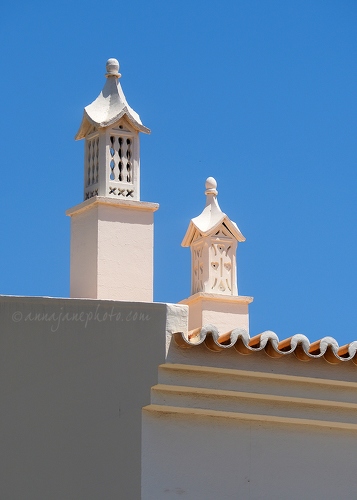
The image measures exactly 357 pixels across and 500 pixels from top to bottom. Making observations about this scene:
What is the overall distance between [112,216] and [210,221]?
6.61 ft

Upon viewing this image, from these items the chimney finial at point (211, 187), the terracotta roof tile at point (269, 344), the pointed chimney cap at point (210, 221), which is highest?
the chimney finial at point (211, 187)

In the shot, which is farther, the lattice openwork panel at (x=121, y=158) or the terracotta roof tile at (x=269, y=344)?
the lattice openwork panel at (x=121, y=158)

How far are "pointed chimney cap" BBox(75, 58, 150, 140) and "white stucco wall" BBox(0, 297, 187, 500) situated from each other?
2698mm

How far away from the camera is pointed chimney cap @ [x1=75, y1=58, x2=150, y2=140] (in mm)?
11383

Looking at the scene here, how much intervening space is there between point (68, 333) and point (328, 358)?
227 centimetres

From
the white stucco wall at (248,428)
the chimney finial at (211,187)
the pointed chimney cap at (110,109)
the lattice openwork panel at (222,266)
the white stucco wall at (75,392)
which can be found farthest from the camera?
the chimney finial at (211,187)

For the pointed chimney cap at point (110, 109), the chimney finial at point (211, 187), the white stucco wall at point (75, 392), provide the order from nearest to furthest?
1. the white stucco wall at point (75, 392)
2. the pointed chimney cap at point (110, 109)
3. the chimney finial at point (211, 187)

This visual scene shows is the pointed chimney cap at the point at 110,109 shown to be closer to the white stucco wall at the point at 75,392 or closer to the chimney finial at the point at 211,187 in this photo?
the chimney finial at the point at 211,187

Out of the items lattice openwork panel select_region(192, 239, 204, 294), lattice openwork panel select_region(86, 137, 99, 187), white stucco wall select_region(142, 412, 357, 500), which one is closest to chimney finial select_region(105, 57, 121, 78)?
lattice openwork panel select_region(86, 137, 99, 187)

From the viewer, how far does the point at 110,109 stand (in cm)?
1160

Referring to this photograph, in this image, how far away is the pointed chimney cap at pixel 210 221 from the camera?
12.7 meters

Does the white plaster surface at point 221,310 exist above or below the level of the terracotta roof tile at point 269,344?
above

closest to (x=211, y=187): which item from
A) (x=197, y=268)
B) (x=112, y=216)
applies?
(x=197, y=268)

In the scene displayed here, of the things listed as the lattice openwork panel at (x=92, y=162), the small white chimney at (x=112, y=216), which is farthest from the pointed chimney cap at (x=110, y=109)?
the lattice openwork panel at (x=92, y=162)
